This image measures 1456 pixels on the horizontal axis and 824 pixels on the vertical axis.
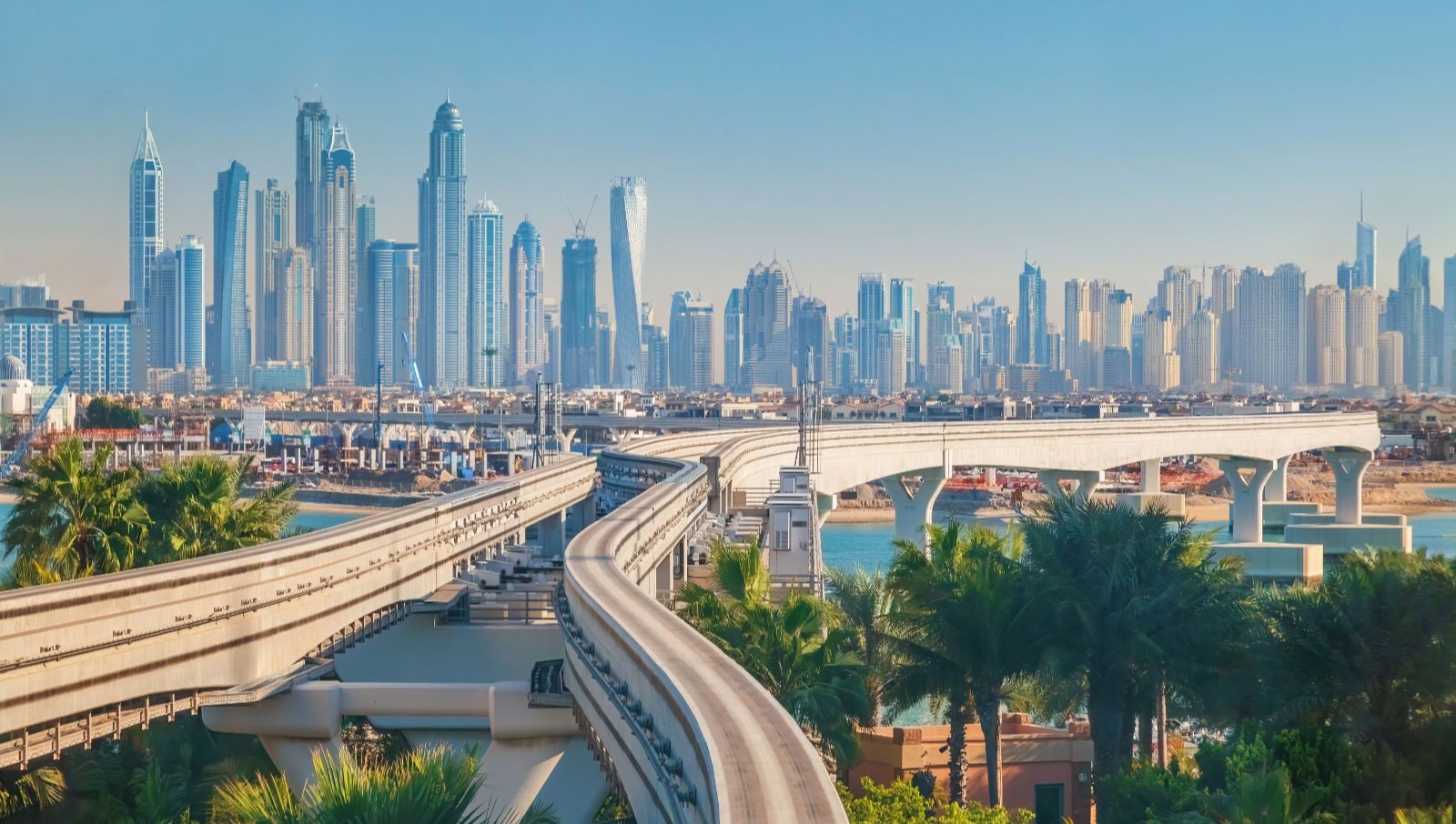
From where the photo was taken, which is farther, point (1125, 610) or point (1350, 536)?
point (1350, 536)

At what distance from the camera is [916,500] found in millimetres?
58969

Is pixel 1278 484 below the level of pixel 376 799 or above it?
below

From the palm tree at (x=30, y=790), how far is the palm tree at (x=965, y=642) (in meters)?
9.50

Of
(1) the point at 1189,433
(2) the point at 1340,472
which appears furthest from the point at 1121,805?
(2) the point at 1340,472

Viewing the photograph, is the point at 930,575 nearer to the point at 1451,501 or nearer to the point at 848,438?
the point at 848,438

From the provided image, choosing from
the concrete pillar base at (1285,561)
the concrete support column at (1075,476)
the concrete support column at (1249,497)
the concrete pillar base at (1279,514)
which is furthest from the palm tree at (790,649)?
the concrete pillar base at (1279,514)

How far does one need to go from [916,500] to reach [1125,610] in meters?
39.1

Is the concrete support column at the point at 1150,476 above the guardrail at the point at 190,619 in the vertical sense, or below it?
below

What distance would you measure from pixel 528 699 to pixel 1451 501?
12626cm

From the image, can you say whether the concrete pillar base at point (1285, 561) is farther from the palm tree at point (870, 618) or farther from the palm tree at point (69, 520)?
the palm tree at point (69, 520)

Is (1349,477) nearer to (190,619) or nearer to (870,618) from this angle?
(870,618)

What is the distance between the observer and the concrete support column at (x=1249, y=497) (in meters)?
79.9

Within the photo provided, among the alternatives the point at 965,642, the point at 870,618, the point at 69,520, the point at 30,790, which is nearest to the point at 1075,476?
the point at 870,618

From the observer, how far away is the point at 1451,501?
424 ft
